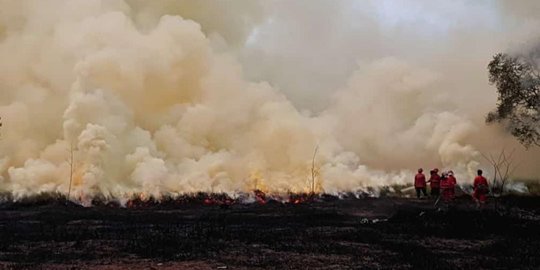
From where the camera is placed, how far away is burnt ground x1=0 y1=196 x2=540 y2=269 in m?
19.8

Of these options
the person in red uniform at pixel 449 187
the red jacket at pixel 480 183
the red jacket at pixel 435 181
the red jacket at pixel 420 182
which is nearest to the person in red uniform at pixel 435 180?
the red jacket at pixel 435 181

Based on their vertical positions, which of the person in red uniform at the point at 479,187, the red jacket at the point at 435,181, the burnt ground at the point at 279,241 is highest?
the red jacket at the point at 435,181

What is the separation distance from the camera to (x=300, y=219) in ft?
115

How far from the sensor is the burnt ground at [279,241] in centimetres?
1980

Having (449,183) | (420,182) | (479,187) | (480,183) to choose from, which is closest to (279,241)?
(480,183)

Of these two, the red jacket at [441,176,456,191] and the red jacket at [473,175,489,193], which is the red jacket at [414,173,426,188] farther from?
the red jacket at [473,175,489,193]

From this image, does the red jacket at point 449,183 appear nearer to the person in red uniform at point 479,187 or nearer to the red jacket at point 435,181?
the red jacket at point 435,181

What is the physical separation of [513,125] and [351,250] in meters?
24.6

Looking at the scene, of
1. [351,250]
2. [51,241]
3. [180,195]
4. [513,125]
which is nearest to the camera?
[351,250]

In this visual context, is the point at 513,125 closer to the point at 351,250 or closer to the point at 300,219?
the point at 300,219

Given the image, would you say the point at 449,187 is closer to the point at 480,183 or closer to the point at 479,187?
the point at 479,187

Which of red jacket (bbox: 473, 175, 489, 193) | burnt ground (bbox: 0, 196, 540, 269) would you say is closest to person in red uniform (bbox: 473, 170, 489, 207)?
red jacket (bbox: 473, 175, 489, 193)

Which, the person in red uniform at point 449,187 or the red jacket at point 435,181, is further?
the red jacket at point 435,181

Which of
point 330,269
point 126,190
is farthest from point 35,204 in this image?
point 330,269
